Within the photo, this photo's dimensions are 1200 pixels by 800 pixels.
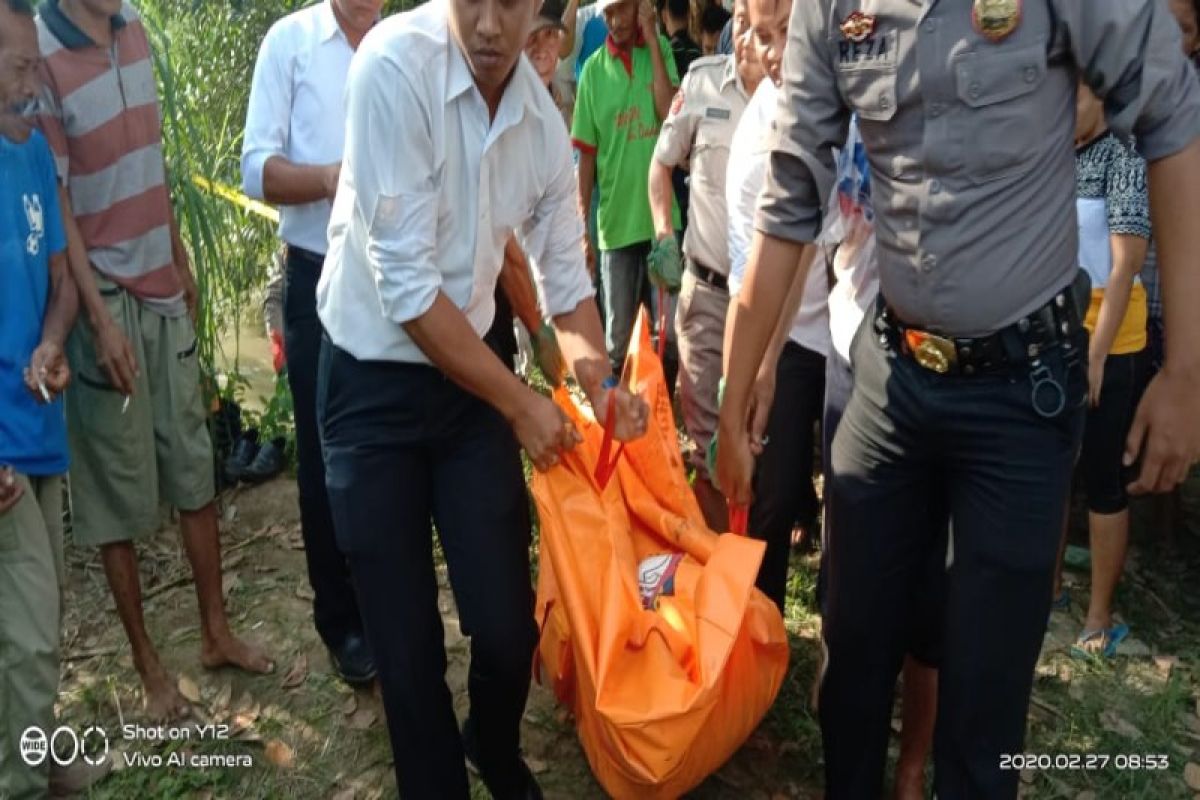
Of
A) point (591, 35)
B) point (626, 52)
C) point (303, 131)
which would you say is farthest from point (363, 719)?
point (591, 35)

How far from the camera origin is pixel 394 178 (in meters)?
2.12

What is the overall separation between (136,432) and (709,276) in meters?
1.96

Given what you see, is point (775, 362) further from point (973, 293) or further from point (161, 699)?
point (161, 699)

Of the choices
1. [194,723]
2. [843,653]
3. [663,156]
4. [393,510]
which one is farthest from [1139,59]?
[194,723]

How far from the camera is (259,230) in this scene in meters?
5.47

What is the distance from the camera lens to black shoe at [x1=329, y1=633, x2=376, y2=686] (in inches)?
131

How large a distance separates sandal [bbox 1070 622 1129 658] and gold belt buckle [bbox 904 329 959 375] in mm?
1901

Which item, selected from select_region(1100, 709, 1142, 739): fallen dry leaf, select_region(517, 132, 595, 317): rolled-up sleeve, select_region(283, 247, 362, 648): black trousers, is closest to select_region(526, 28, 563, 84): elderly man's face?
select_region(283, 247, 362, 648): black trousers

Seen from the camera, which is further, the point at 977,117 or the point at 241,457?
the point at 241,457

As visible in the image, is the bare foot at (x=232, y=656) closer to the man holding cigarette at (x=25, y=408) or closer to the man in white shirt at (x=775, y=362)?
the man holding cigarette at (x=25, y=408)

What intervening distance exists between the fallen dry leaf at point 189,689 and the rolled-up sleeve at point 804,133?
234 cm

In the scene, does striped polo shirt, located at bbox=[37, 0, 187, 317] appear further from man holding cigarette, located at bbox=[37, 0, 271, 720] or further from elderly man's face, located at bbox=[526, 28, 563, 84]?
elderly man's face, located at bbox=[526, 28, 563, 84]

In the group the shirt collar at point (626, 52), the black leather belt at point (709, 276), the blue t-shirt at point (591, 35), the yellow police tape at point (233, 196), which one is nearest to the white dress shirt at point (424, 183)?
the black leather belt at point (709, 276)

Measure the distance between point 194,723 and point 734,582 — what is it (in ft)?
5.79
